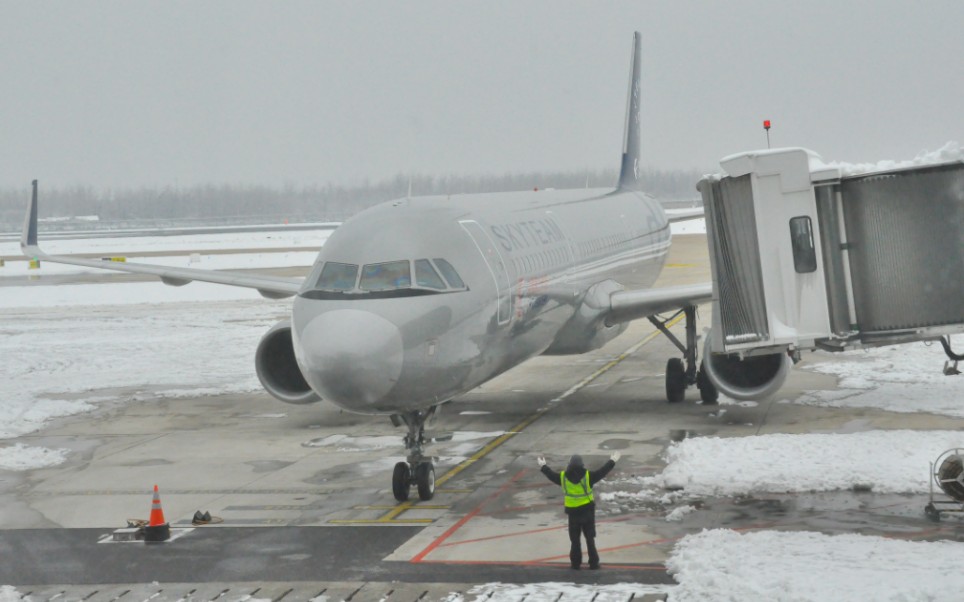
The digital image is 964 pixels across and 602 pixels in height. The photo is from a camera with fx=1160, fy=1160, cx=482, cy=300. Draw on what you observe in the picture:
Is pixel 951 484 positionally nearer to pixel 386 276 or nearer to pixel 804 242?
pixel 804 242

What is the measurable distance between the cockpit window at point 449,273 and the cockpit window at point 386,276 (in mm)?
515

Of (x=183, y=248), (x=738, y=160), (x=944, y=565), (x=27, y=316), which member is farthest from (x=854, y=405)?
(x=183, y=248)

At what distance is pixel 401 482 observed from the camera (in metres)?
14.1

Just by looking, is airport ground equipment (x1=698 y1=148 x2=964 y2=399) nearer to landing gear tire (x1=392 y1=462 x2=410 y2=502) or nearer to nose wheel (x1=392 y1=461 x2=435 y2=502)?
nose wheel (x1=392 y1=461 x2=435 y2=502)

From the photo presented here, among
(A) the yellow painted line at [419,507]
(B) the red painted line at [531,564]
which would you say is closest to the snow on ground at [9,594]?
(B) the red painted line at [531,564]

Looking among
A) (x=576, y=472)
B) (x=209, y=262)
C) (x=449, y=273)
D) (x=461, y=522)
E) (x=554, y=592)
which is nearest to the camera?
(x=554, y=592)

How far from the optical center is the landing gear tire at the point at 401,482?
46.2 ft

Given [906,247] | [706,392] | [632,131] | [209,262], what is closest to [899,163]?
[906,247]

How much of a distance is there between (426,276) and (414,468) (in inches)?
92.6

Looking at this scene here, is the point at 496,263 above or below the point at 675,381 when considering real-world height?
above

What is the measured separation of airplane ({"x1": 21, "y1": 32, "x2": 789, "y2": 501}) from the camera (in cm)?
1305

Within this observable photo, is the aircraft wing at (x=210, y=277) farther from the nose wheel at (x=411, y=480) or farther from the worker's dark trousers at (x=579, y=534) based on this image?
the worker's dark trousers at (x=579, y=534)

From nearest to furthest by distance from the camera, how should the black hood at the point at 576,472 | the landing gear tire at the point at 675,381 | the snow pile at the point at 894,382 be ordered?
the black hood at the point at 576,472
the snow pile at the point at 894,382
the landing gear tire at the point at 675,381

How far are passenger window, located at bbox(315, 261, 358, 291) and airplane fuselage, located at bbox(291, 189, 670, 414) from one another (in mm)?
15
